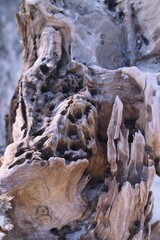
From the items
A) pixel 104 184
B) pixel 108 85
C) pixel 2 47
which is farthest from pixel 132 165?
pixel 2 47

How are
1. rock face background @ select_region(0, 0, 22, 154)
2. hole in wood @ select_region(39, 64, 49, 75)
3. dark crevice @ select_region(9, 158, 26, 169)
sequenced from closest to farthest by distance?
dark crevice @ select_region(9, 158, 26, 169) → hole in wood @ select_region(39, 64, 49, 75) → rock face background @ select_region(0, 0, 22, 154)

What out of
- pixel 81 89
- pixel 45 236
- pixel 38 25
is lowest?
pixel 45 236

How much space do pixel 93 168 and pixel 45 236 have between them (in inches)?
6.5

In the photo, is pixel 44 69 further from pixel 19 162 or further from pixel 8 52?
pixel 8 52

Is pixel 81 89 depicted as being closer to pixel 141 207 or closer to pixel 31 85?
pixel 31 85

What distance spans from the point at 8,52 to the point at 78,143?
4.33 ft

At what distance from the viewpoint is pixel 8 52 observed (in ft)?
6.77

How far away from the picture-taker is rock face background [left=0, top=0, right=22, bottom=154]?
1.96 m

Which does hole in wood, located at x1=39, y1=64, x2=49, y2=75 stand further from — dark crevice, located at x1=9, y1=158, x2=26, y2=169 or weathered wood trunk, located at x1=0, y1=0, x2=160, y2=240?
dark crevice, located at x1=9, y1=158, x2=26, y2=169

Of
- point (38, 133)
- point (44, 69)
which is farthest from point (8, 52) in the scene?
point (38, 133)

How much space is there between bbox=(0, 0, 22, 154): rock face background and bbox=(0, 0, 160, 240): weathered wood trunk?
908 mm

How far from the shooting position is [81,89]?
0.93 metres

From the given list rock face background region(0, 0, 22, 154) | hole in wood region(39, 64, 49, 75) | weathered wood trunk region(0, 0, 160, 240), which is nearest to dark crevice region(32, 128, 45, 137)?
weathered wood trunk region(0, 0, 160, 240)

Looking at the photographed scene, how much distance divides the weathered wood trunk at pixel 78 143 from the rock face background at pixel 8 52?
Answer: 908 mm
